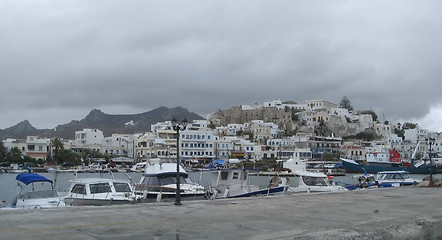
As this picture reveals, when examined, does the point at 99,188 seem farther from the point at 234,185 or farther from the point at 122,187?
the point at 234,185

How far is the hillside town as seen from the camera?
103250 mm

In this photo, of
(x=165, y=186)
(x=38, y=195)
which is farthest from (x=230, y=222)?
(x=38, y=195)

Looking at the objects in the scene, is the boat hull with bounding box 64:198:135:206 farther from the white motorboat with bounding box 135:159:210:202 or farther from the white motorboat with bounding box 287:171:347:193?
the white motorboat with bounding box 287:171:347:193

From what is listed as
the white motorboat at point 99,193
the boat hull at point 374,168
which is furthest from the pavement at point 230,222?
the boat hull at point 374,168

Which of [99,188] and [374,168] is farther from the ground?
[99,188]

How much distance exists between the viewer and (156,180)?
26531 mm

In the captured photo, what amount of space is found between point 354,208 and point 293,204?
228cm

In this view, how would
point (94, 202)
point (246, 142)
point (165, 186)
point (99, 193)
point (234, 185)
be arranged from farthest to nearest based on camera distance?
point (246, 142) < point (234, 185) < point (165, 186) < point (99, 193) < point (94, 202)

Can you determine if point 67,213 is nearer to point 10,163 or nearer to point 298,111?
point 10,163

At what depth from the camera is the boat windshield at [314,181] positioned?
98.5ft

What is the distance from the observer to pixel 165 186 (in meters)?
25.9

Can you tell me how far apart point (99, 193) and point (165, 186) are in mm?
4308

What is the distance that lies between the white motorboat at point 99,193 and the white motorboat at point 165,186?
56.7 inches

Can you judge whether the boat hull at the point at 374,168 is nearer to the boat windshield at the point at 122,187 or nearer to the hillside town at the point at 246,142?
the hillside town at the point at 246,142
